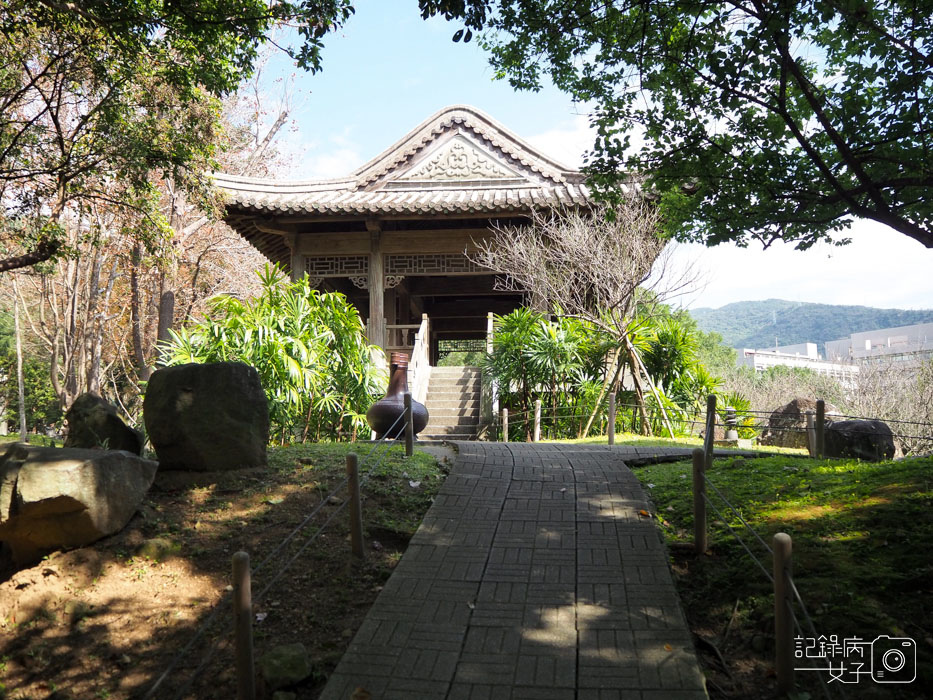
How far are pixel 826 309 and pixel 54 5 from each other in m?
80.4

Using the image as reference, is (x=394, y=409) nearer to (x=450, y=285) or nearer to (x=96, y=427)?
(x=96, y=427)

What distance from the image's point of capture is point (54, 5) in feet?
19.3

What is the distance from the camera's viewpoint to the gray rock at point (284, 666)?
3.62 m

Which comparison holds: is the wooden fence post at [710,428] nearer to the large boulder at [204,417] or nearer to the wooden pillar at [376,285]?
the large boulder at [204,417]

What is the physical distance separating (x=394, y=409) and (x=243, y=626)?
6507 mm

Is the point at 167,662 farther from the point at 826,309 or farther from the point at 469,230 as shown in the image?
the point at 826,309

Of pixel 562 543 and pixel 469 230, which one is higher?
pixel 469 230

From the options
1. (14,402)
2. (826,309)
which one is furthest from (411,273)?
(826,309)

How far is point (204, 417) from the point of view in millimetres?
6215

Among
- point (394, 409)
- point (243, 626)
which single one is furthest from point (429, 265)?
point (243, 626)

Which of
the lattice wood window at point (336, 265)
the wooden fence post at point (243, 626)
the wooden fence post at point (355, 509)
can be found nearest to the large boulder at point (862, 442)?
the wooden fence post at point (355, 509)

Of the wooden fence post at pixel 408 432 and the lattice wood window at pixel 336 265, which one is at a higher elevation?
the lattice wood window at pixel 336 265

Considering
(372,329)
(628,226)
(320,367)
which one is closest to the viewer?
(320,367)

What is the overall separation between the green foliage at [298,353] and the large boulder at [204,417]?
296 centimetres
